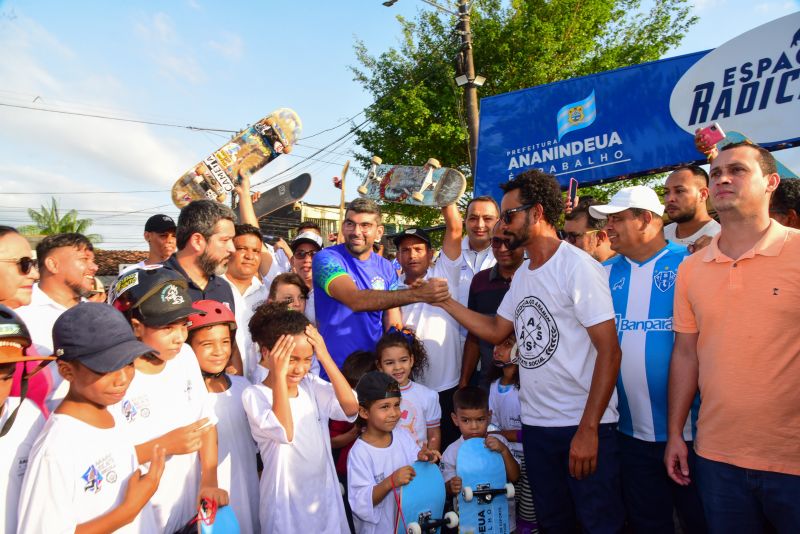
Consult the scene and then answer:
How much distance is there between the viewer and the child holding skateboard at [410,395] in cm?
360

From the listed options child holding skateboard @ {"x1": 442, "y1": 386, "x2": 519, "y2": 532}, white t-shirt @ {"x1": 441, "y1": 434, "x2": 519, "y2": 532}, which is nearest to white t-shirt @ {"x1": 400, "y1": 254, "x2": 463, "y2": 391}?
child holding skateboard @ {"x1": 442, "y1": 386, "x2": 519, "y2": 532}

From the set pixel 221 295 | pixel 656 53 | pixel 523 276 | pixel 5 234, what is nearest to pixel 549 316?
pixel 523 276

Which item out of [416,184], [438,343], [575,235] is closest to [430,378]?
[438,343]

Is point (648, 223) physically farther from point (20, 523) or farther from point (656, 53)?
point (656, 53)

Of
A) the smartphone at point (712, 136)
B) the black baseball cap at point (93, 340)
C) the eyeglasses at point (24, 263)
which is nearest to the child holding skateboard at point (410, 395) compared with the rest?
the black baseball cap at point (93, 340)

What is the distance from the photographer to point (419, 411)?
3.63 meters

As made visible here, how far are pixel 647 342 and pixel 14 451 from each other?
10.3 ft

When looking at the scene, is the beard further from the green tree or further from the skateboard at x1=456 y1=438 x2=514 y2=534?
the green tree

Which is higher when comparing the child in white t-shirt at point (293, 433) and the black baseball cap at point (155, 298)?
the black baseball cap at point (155, 298)

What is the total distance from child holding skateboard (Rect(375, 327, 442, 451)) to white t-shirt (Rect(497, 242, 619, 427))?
0.96 meters

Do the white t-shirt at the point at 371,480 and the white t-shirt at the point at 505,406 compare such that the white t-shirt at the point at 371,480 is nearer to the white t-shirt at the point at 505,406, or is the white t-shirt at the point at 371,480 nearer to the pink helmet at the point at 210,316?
the white t-shirt at the point at 505,406

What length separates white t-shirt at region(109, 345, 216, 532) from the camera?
241 cm

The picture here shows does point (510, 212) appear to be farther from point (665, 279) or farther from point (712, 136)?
point (712, 136)

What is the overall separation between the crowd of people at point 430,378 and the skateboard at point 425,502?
0.10 metres
